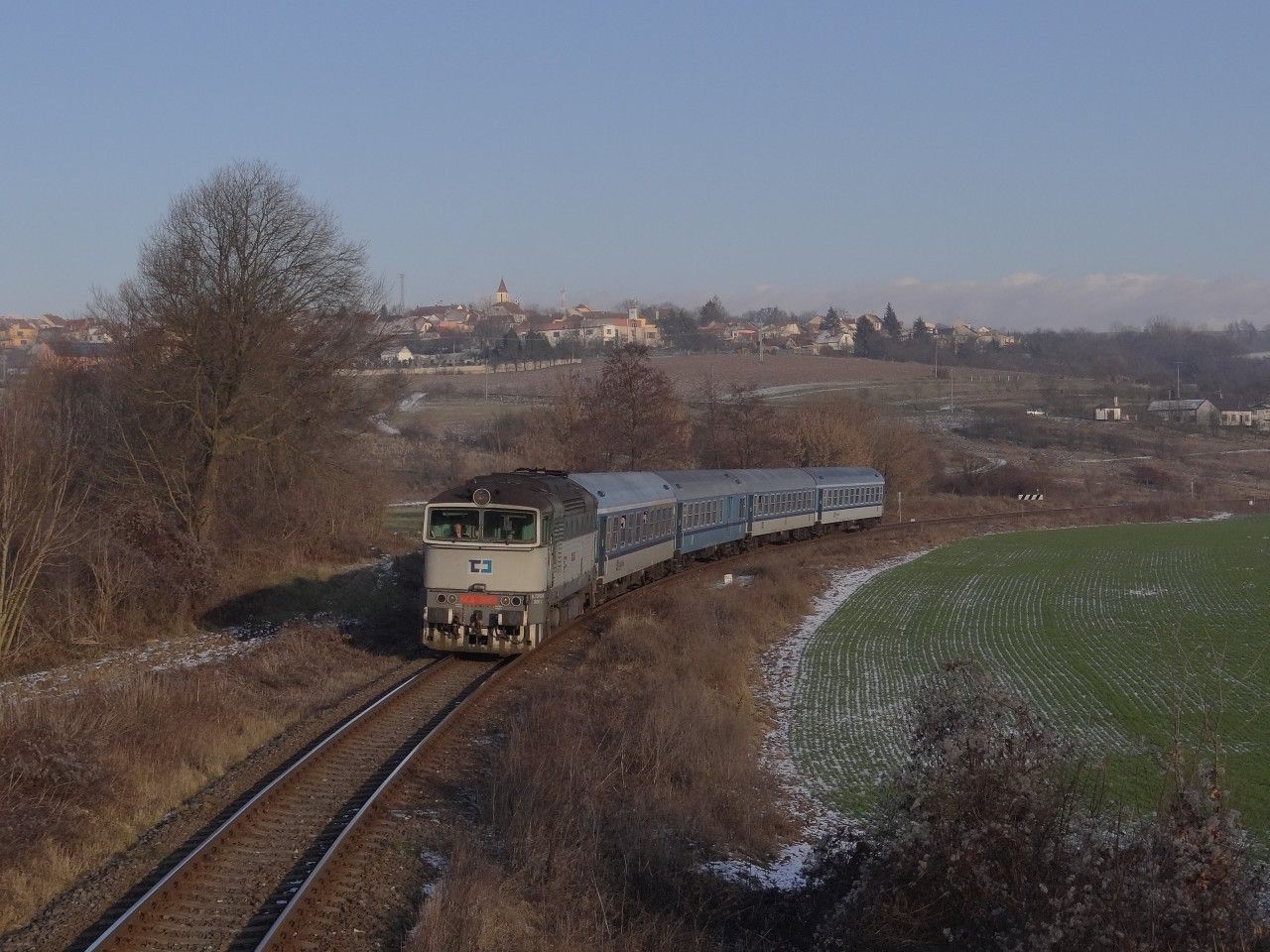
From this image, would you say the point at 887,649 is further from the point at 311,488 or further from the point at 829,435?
the point at 829,435

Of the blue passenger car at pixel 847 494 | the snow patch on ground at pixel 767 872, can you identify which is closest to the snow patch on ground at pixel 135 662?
the snow patch on ground at pixel 767 872

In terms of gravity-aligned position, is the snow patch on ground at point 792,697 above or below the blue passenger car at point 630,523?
below

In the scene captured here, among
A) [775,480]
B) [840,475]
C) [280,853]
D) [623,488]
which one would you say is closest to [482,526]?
[623,488]

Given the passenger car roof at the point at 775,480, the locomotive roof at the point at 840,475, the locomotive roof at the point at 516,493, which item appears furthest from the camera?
the locomotive roof at the point at 840,475

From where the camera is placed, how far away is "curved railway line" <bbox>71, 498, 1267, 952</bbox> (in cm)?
867

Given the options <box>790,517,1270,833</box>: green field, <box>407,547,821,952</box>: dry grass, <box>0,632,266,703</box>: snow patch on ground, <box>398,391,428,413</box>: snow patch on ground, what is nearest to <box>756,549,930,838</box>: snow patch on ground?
<box>790,517,1270,833</box>: green field

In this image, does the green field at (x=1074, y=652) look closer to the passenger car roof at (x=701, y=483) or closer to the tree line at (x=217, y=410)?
the passenger car roof at (x=701, y=483)

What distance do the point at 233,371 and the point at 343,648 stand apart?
13.3 metres

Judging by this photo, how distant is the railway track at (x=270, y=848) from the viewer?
342 inches

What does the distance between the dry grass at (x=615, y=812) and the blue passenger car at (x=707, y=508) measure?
12784 millimetres

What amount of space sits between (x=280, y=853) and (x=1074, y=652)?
21868 mm

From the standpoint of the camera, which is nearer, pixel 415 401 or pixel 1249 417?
pixel 415 401

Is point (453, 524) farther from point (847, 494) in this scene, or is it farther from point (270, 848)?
point (847, 494)

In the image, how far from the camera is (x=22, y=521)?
21797mm
